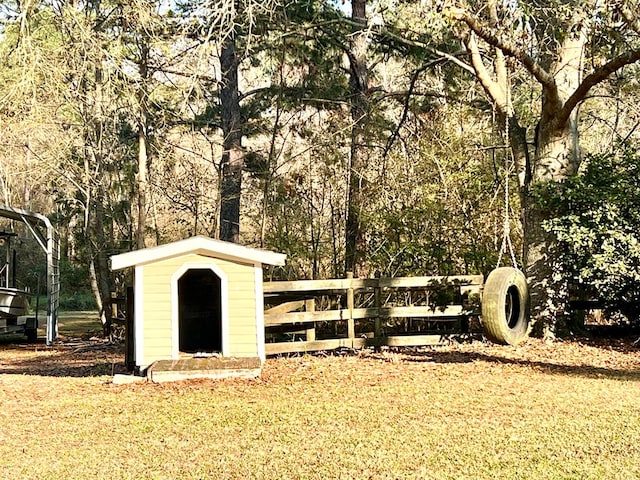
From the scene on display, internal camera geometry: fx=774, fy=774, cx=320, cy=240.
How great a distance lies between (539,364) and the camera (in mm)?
10766

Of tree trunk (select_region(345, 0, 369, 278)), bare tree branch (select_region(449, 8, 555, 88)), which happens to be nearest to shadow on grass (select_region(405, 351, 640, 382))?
tree trunk (select_region(345, 0, 369, 278))

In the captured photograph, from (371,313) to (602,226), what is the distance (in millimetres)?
3898

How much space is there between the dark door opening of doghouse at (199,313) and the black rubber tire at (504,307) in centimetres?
497

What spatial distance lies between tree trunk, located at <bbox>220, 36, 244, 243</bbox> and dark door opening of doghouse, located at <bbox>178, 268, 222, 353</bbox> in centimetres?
510

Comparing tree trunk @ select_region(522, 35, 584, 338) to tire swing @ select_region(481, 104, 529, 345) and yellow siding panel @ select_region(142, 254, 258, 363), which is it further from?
yellow siding panel @ select_region(142, 254, 258, 363)

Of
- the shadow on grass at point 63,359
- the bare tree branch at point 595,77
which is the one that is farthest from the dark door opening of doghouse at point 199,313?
the bare tree branch at point 595,77

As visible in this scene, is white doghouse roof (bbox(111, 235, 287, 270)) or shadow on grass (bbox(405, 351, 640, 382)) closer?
shadow on grass (bbox(405, 351, 640, 382))

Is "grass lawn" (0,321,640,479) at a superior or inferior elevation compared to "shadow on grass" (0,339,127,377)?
inferior

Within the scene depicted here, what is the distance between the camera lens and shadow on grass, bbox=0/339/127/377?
12203 mm

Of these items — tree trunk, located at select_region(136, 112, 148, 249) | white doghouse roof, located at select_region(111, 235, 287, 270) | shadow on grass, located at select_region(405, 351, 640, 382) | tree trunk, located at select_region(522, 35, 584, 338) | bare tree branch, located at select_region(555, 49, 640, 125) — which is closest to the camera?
shadow on grass, located at select_region(405, 351, 640, 382)

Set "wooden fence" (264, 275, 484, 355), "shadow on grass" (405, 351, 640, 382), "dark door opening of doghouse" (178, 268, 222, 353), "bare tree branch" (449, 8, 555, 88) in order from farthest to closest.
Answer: "dark door opening of doghouse" (178, 268, 222, 353) → "wooden fence" (264, 275, 484, 355) → "bare tree branch" (449, 8, 555, 88) → "shadow on grass" (405, 351, 640, 382)

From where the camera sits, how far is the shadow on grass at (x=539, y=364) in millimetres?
9820

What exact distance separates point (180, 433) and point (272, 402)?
1.63 meters

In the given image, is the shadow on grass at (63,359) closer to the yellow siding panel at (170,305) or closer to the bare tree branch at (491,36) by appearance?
the yellow siding panel at (170,305)
